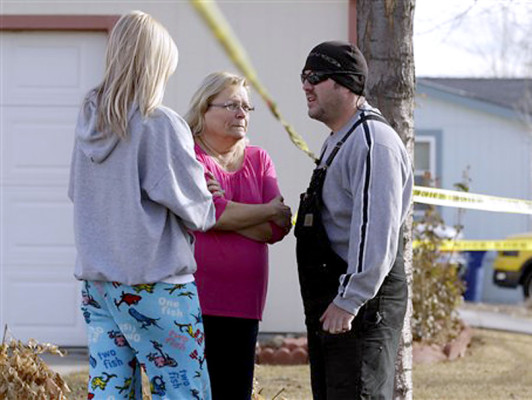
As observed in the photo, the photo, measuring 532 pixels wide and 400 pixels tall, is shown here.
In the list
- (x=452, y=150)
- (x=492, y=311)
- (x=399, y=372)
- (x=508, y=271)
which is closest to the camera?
(x=399, y=372)

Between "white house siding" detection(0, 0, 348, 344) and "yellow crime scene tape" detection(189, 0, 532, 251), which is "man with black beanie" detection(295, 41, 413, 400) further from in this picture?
"white house siding" detection(0, 0, 348, 344)

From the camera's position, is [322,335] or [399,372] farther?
[399,372]

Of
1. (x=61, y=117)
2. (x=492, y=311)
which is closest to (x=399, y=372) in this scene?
(x=61, y=117)

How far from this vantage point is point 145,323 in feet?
12.8

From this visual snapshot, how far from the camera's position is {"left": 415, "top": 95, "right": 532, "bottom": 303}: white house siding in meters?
20.7

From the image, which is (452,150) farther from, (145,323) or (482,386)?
(145,323)

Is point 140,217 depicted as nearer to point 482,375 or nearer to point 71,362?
point 71,362

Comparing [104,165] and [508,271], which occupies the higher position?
[104,165]

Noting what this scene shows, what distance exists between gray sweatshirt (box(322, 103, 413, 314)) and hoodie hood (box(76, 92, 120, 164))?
78 centimetres

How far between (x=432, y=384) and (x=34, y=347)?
11.5ft

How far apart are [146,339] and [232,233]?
26.6 inches

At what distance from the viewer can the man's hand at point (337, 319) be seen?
383cm

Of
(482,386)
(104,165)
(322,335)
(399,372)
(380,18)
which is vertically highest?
(380,18)

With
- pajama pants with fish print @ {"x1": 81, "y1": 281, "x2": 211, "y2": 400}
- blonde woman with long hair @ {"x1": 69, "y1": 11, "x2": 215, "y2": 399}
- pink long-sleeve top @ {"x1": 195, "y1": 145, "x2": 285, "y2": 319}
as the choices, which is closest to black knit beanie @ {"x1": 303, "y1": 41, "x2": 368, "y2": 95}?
blonde woman with long hair @ {"x1": 69, "y1": 11, "x2": 215, "y2": 399}
